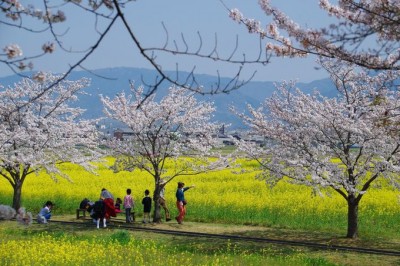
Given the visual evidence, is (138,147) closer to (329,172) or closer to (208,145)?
(208,145)

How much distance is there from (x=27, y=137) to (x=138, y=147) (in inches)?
176

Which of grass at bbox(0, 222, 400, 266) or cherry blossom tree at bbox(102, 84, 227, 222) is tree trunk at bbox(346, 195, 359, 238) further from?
cherry blossom tree at bbox(102, 84, 227, 222)

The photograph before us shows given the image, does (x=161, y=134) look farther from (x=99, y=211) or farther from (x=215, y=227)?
(x=215, y=227)

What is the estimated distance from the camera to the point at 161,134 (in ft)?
84.3

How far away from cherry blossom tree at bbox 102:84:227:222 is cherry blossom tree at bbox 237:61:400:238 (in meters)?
4.42

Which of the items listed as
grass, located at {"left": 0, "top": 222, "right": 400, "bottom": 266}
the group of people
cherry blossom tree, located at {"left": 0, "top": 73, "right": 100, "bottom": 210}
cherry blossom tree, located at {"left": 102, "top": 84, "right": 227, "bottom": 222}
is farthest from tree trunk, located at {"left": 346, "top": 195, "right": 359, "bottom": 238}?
cherry blossom tree, located at {"left": 0, "top": 73, "right": 100, "bottom": 210}

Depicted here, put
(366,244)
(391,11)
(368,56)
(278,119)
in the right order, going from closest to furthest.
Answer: (391,11) → (368,56) → (366,244) → (278,119)

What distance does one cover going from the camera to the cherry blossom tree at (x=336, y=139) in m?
19.4

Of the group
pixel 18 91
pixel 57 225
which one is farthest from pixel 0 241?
pixel 18 91

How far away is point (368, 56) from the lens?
9336 millimetres

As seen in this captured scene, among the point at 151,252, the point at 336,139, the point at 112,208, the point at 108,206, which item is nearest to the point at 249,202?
the point at 112,208

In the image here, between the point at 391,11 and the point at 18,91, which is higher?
the point at 18,91

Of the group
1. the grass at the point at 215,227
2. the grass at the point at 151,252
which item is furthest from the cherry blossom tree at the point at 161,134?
the grass at the point at 151,252

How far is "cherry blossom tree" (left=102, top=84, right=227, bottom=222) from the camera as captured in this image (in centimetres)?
2548
